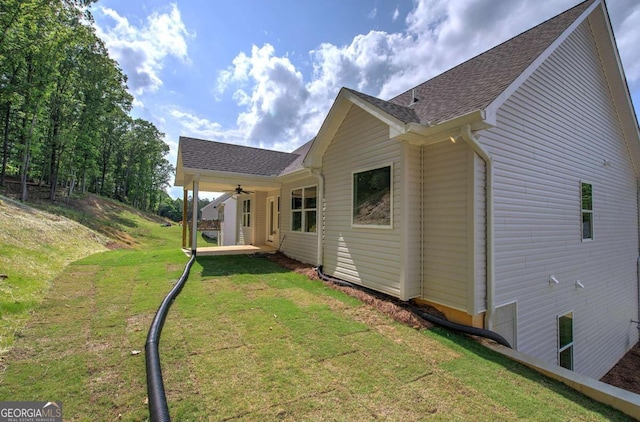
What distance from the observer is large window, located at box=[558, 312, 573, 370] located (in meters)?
6.11

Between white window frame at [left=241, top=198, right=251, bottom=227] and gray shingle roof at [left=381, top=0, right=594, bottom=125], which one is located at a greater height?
gray shingle roof at [left=381, top=0, right=594, bottom=125]

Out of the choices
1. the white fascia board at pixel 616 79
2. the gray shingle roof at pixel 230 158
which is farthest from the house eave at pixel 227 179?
the white fascia board at pixel 616 79

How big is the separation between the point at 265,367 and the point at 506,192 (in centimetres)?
474

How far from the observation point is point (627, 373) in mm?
Answer: 7656

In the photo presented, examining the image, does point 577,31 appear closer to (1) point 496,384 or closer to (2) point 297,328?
(1) point 496,384

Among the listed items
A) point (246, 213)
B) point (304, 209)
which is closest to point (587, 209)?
point (304, 209)

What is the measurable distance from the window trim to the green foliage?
12.1 m

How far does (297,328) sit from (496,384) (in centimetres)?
260

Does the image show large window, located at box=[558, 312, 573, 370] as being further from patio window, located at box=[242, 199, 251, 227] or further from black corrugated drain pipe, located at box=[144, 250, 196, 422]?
patio window, located at box=[242, 199, 251, 227]

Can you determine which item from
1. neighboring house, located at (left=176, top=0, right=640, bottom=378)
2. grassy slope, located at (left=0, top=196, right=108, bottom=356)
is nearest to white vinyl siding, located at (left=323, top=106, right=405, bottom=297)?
neighboring house, located at (left=176, top=0, right=640, bottom=378)

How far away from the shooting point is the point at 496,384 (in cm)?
318

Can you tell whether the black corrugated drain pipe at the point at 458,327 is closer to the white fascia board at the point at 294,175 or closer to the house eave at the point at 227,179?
the white fascia board at the point at 294,175

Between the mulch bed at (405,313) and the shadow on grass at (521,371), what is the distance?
1.42 feet

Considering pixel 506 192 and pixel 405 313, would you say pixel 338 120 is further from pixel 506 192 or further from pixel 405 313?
pixel 405 313
